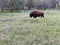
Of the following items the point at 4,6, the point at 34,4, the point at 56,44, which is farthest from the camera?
the point at 34,4

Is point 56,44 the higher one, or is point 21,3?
point 56,44

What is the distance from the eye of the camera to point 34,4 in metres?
51.4

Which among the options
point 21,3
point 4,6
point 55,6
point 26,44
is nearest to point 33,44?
point 26,44

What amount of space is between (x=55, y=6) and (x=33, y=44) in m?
Answer: 47.7

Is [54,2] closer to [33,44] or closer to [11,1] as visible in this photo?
[11,1]

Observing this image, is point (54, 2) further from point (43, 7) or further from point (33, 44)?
point (33, 44)

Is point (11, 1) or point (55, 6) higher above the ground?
point (11, 1)

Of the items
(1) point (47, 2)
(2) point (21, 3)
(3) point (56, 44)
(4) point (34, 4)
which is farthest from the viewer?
(1) point (47, 2)

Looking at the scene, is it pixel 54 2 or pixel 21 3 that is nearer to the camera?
pixel 21 3

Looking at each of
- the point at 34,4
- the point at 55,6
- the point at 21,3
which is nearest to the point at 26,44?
the point at 21,3

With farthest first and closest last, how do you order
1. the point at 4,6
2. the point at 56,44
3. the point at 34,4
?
the point at 34,4 < the point at 4,6 < the point at 56,44

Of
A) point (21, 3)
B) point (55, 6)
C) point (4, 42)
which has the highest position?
point (4, 42)

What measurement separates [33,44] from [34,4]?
44.0m

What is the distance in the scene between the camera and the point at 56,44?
7613 millimetres
